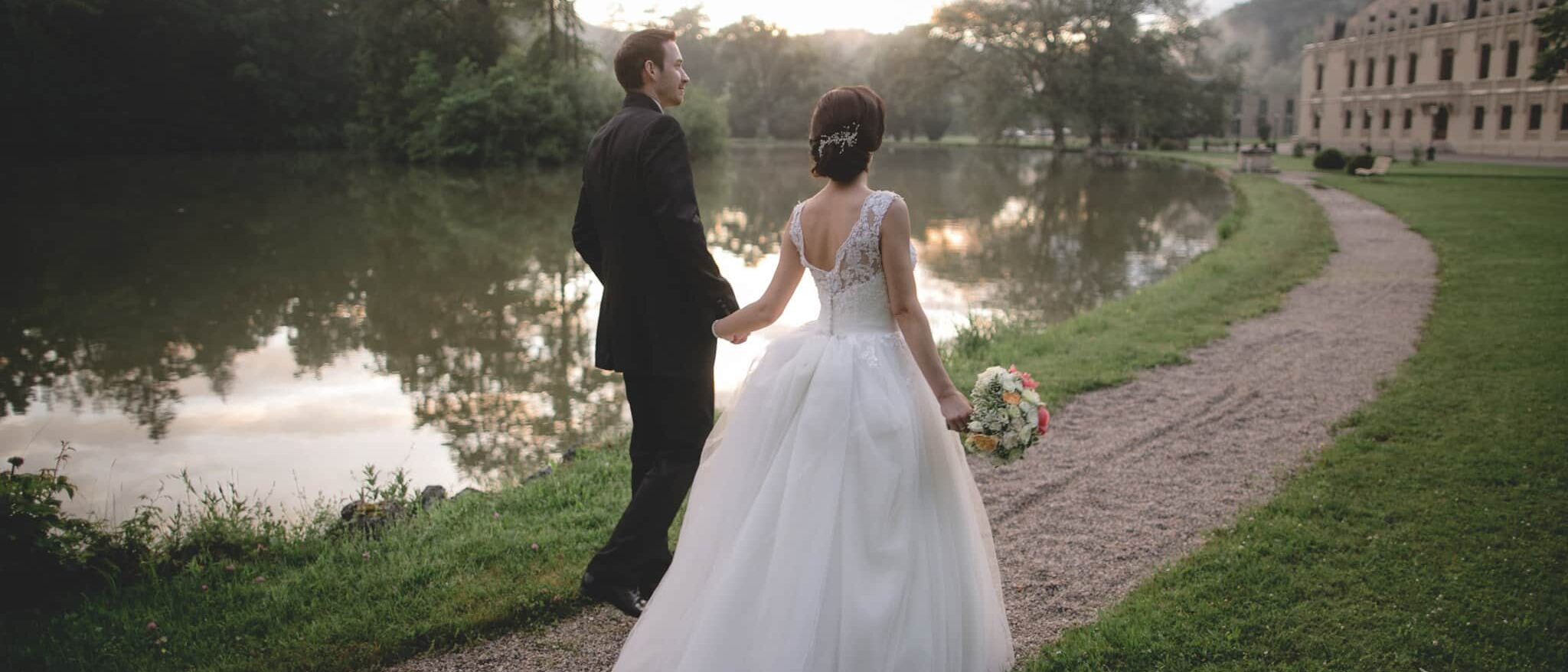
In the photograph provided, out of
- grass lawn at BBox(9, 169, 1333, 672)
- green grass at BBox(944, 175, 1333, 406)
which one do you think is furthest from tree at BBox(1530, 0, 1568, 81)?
grass lawn at BBox(9, 169, 1333, 672)

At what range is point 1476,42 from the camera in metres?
46.7

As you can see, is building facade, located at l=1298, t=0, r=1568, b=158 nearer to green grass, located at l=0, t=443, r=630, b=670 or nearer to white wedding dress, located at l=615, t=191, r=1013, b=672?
white wedding dress, located at l=615, t=191, r=1013, b=672

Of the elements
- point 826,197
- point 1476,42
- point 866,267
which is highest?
point 1476,42

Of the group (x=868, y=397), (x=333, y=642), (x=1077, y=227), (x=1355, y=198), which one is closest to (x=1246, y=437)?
(x=868, y=397)

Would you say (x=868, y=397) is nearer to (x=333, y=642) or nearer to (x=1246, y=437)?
(x=333, y=642)

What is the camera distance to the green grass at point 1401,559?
11.5ft

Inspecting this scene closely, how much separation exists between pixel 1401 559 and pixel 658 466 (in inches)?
126

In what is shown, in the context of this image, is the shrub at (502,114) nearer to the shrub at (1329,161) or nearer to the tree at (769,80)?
the shrub at (1329,161)

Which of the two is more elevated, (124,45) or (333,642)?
(124,45)

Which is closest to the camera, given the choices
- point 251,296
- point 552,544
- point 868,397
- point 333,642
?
point 868,397

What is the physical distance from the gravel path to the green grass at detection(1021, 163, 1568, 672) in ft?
0.64

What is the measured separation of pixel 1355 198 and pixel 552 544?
25.1 meters

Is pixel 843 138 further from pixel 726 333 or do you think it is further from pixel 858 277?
pixel 726 333

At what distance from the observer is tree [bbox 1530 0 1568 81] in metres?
16.1
